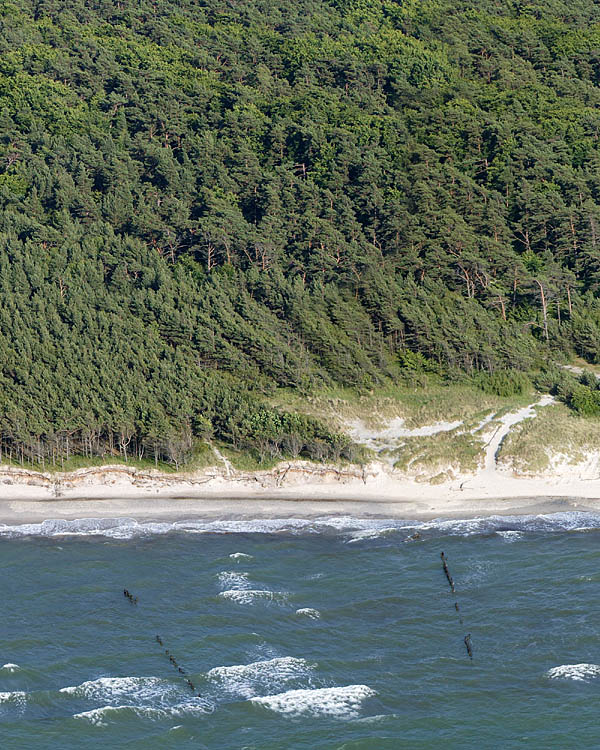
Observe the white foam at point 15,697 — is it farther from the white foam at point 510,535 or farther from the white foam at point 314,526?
the white foam at point 510,535

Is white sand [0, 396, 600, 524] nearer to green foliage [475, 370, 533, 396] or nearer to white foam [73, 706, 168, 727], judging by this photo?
green foliage [475, 370, 533, 396]

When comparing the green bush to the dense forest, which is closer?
the green bush

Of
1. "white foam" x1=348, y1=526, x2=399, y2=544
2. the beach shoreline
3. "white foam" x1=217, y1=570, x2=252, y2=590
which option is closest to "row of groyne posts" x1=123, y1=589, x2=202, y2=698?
"white foam" x1=217, y1=570, x2=252, y2=590

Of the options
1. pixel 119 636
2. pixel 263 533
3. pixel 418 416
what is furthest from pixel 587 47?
pixel 119 636

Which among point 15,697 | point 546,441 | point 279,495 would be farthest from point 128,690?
point 546,441

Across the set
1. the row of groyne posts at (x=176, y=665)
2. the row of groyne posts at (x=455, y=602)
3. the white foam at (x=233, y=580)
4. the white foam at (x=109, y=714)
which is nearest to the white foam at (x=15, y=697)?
the white foam at (x=109, y=714)

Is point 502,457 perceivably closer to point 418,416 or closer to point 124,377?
point 418,416
